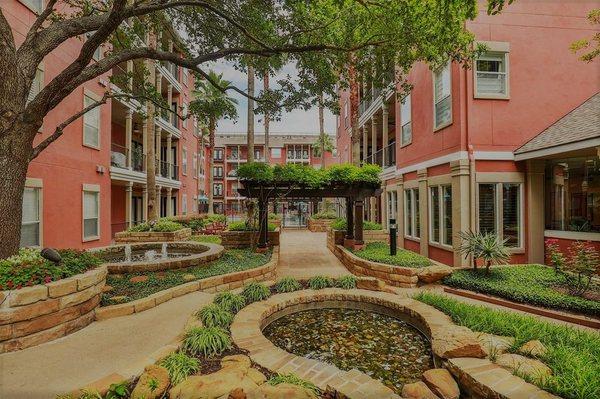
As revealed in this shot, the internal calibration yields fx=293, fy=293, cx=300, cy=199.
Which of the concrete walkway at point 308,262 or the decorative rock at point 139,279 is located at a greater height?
the decorative rock at point 139,279

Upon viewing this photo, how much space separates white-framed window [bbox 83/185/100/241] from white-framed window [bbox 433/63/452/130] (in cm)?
1370

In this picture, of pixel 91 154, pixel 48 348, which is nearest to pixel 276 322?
pixel 48 348

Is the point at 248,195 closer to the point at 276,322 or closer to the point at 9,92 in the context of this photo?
the point at 276,322

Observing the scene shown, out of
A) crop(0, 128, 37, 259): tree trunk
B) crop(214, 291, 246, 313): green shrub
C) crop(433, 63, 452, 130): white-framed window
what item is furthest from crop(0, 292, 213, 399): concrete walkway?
crop(433, 63, 452, 130): white-framed window

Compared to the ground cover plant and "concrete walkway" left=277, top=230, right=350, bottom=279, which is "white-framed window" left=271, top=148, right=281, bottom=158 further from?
the ground cover plant

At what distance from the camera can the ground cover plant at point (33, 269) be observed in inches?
152

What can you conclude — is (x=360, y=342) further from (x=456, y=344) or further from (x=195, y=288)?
(x=195, y=288)

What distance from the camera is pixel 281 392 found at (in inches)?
108

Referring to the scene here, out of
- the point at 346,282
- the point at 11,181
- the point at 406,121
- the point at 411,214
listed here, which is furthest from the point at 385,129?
the point at 11,181

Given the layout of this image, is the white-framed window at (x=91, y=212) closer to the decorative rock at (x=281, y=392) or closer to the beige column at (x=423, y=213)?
the decorative rock at (x=281, y=392)

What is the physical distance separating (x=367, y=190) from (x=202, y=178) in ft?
95.5

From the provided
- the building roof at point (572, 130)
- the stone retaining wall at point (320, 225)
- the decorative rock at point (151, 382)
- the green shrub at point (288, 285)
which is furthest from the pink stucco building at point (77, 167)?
the stone retaining wall at point (320, 225)

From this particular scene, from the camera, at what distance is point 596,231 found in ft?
25.9

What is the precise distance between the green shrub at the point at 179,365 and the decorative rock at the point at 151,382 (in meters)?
0.10
